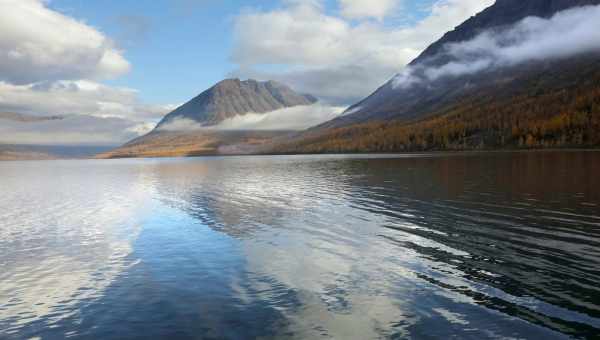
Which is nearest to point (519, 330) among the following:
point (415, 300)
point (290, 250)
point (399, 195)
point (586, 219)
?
point (415, 300)

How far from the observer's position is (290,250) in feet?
103

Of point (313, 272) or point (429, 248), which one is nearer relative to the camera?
point (313, 272)

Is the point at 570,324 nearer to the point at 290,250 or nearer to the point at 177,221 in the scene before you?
the point at 290,250

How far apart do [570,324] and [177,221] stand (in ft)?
127

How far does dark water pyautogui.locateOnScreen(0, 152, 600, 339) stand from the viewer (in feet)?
59.5

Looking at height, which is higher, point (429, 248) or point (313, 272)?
point (429, 248)

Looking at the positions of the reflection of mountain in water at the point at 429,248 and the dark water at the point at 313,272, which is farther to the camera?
the reflection of mountain in water at the point at 429,248

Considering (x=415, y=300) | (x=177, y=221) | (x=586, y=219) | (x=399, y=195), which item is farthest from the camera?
(x=399, y=195)

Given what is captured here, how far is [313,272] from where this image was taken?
25766 mm

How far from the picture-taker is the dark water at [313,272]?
18.1 m

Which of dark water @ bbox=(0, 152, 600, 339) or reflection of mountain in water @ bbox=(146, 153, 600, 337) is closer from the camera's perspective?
dark water @ bbox=(0, 152, 600, 339)

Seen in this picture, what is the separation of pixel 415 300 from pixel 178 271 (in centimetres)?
1507

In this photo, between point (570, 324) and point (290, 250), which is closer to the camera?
point (570, 324)

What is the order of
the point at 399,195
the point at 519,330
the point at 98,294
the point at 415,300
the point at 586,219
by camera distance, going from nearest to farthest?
the point at 519,330, the point at 415,300, the point at 98,294, the point at 586,219, the point at 399,195
